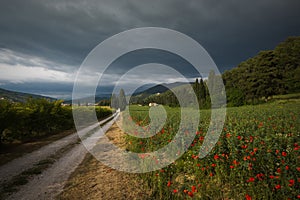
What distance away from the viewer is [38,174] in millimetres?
4824

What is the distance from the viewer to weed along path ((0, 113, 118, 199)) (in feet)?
12.3

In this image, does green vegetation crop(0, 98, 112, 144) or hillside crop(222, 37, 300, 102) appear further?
hillside crop(222, 37, 300, 102)

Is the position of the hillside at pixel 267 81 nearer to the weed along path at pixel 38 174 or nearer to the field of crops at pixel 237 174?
the field of crops at pixel 237 174

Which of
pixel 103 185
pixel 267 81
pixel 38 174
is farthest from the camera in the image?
pixel 267 81

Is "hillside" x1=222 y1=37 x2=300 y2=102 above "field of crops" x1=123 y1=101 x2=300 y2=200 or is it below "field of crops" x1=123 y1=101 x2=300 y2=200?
above

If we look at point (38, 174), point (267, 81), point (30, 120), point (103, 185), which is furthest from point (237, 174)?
point (267, 81)

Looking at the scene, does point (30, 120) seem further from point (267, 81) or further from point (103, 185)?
point (267, 81)

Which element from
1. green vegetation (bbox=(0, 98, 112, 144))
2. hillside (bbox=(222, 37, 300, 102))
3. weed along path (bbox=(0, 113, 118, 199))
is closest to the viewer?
weed along path (bbox=(0, 113, 118, 199))

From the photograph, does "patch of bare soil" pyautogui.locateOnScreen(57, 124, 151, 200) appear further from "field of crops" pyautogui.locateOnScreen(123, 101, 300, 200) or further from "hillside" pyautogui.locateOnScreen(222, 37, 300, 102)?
"hillside" pyautogui.locateOnScreen(222, 37, 300, 102)

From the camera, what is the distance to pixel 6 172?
16.5 feet

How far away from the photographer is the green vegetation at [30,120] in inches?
322

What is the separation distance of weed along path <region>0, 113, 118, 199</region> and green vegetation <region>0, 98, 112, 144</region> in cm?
248

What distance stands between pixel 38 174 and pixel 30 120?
275 inches

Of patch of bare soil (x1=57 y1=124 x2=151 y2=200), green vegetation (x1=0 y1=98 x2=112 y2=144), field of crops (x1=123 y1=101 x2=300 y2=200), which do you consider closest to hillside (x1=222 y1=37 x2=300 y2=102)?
green vegetation (x1=0 y1=98 x2=112 y2=144)
